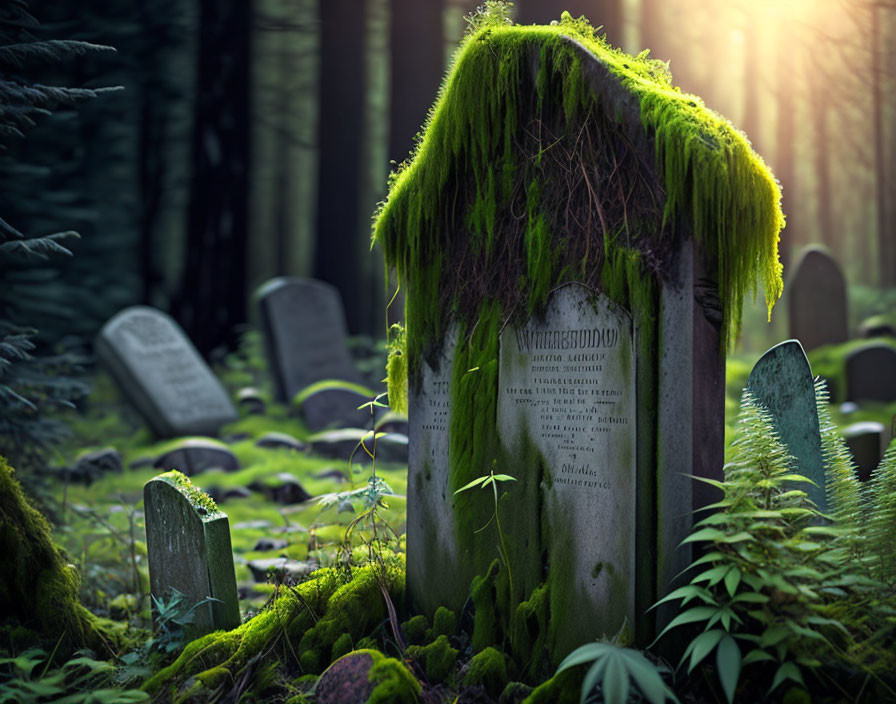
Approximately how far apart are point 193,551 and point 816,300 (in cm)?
1009

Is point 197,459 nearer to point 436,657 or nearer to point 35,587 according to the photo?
point 35,587

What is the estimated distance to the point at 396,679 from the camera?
3.28 m

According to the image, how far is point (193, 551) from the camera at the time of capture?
4.18 m

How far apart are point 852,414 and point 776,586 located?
762 centimetres

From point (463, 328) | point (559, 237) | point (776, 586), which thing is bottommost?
point (776, 586)

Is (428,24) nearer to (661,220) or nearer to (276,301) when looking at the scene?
(276,301)

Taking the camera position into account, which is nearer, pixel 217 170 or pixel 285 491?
pixel 285 491

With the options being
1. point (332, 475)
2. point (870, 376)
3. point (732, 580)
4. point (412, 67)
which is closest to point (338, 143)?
point (412, 67)

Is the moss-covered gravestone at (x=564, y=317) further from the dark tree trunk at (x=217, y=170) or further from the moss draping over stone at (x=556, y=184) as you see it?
the dark tree trunk at (x=217, y=170)

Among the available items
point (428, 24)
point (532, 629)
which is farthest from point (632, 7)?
point (532, 629)

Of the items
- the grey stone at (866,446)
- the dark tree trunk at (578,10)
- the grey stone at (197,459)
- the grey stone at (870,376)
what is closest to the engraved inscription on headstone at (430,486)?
the grey stone at (866,446)

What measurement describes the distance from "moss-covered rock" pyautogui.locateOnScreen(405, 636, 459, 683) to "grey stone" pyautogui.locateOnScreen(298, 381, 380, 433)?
7342 millimetres

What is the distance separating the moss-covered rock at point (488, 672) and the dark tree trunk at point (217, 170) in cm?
1391

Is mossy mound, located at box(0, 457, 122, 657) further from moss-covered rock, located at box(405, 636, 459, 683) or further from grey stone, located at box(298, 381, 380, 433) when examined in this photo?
grey stone, located at box(298, 381, 380, 433)
